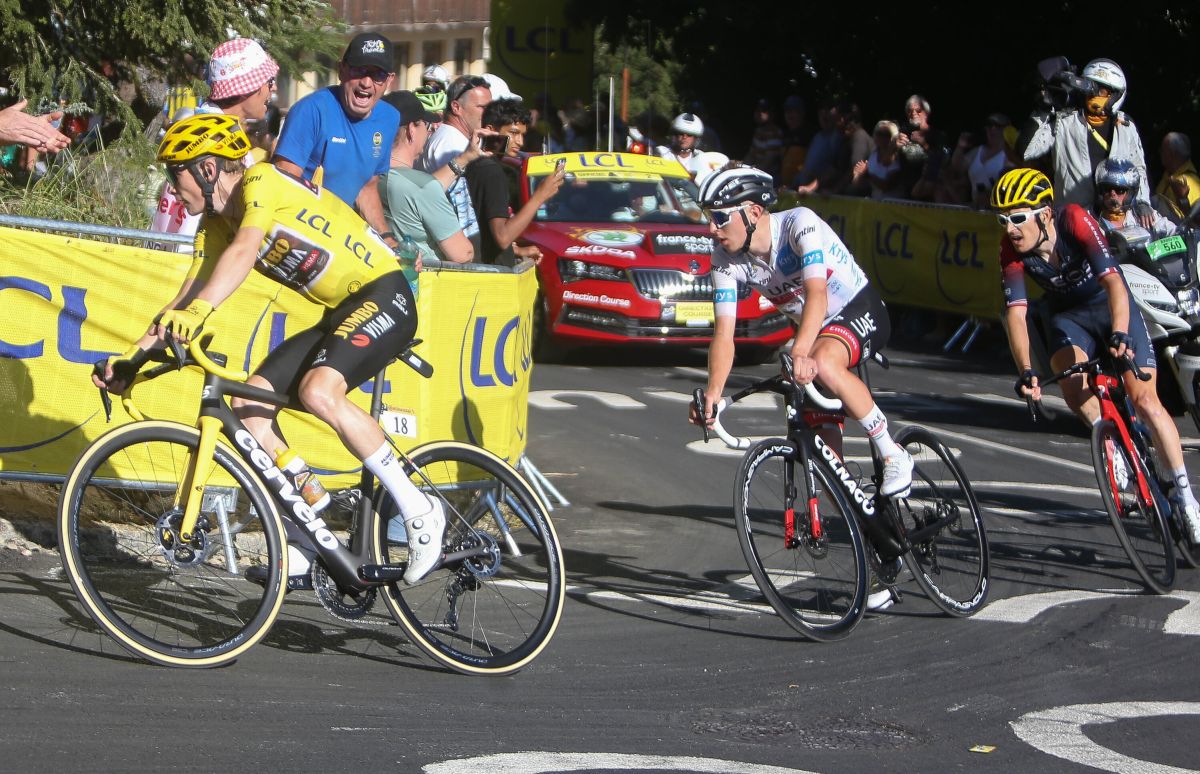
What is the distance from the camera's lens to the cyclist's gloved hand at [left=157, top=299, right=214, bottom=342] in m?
5.86

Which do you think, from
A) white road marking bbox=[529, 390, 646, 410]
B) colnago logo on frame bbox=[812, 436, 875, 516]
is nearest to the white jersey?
colnago logo on frame bbox=[812, 436, 875, 516]

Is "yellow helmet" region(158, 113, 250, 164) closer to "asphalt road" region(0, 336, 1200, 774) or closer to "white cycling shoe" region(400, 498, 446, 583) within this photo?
"white cycling shoe" region(400, 498, 446, 583)

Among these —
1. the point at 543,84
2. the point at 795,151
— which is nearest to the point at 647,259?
the point at 795,151

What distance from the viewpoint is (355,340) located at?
622cm

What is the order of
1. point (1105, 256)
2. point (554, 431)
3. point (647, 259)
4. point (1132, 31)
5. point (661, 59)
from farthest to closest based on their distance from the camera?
point (661, 59) < point (1132, 31) < point (647, 259) < point (554, 431) < point (1105, 256)

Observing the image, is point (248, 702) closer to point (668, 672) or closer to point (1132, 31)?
point (668, 672)

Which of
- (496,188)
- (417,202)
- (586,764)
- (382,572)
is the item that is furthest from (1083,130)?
(586,764)

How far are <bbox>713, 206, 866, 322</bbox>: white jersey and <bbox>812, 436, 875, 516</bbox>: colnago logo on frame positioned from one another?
63cm

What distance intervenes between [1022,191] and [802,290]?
1.44m

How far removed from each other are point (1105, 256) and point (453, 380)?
3146 mm

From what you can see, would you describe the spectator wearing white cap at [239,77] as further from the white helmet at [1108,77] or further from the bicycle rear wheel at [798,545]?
the white helmet at [1108,77]

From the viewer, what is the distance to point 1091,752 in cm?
561

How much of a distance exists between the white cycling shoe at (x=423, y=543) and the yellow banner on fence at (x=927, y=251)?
11595 mm

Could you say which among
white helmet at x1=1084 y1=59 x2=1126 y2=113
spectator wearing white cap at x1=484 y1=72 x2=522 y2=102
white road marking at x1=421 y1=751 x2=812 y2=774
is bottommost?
white road marking at x1=421 y1=751 x2=812 y2=774
